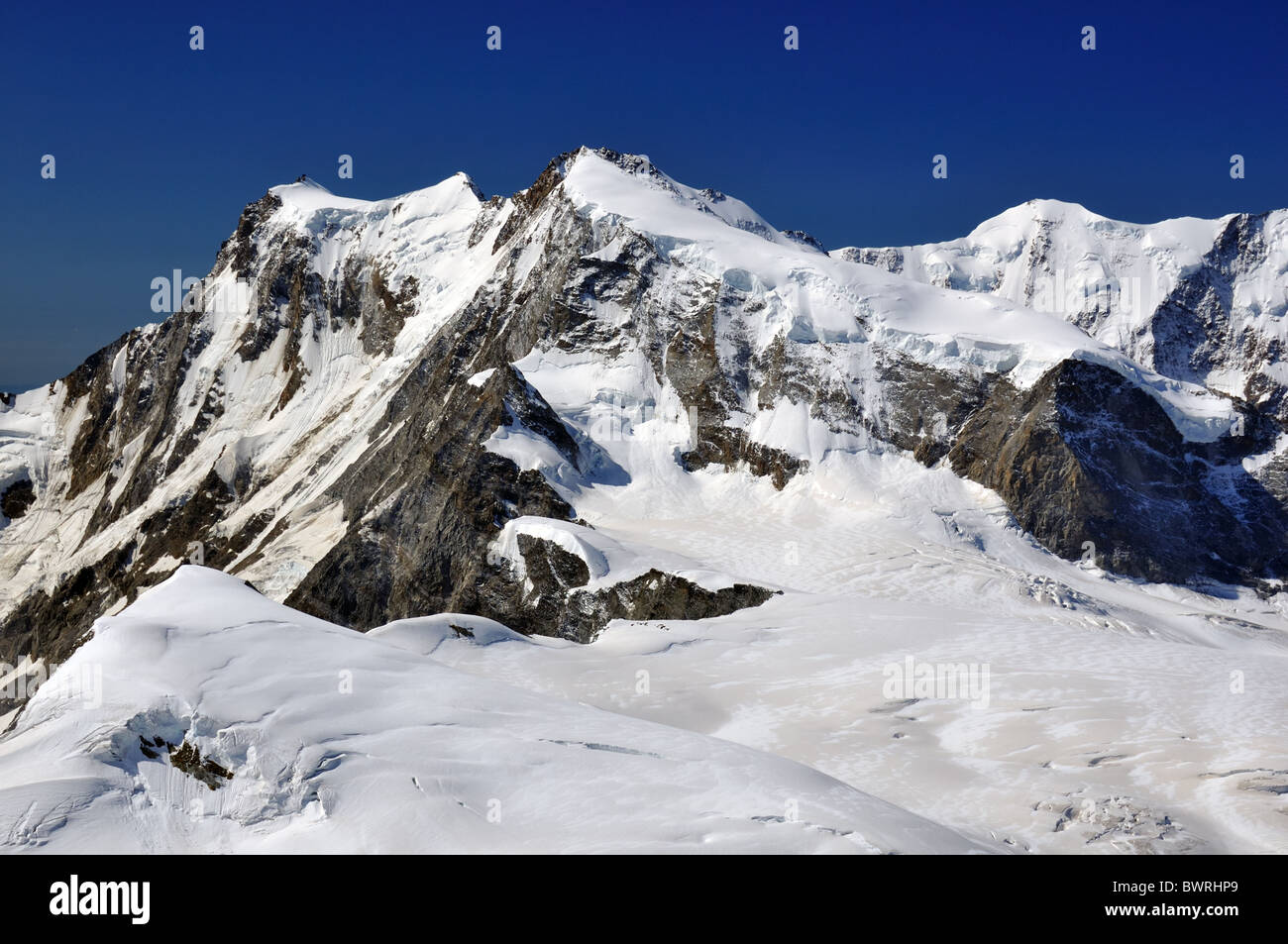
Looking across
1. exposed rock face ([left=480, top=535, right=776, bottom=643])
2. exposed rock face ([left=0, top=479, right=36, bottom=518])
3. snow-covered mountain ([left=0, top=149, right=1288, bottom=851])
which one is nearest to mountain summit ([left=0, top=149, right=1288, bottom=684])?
exposed rock face ([left=480, top=535, right=776, bottom=643])

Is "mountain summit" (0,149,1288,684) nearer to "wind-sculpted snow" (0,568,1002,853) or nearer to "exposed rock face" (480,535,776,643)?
"exposed rock face" (480,535,776,643)

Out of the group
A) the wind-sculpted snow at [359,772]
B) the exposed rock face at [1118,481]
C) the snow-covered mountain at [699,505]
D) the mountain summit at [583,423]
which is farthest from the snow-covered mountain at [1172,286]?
the wind-sculpted snow at [359,772]

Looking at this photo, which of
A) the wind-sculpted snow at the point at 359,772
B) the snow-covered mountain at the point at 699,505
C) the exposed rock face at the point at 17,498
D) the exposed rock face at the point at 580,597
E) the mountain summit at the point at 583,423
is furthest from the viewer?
the exposed rock face at the point at 17,498

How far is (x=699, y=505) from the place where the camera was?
59688 millimetres

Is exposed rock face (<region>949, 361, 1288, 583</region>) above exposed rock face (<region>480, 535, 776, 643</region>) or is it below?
above

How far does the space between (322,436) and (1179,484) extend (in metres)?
64.1

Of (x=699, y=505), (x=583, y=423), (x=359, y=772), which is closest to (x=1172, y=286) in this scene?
(x=583, y=423)

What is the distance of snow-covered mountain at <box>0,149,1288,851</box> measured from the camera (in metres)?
23.4

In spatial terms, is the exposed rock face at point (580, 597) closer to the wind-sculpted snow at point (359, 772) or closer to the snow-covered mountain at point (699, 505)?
the snow-covered mountain at point (699, 505)

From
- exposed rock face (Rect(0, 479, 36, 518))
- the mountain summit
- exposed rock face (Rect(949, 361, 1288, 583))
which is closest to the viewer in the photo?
exposed rock face (Rect(949, 361, 1288, 583))

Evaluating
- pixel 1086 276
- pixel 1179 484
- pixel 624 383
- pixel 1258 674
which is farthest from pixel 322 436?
pixel 1086 276

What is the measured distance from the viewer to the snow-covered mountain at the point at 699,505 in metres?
23.4

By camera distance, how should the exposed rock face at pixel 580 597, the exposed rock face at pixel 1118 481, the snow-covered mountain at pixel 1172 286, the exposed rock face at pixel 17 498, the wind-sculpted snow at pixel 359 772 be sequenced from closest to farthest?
the wind-sculpted snow at pixel 359 772
the exposed rock face at pixel 580 597
the exposed rock face at pixel 1118 481
the exposed rock face at pixel 17 498
the snow-covered mountain at pixel 1172 286

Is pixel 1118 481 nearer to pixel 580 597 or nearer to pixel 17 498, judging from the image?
pixel 580 597
